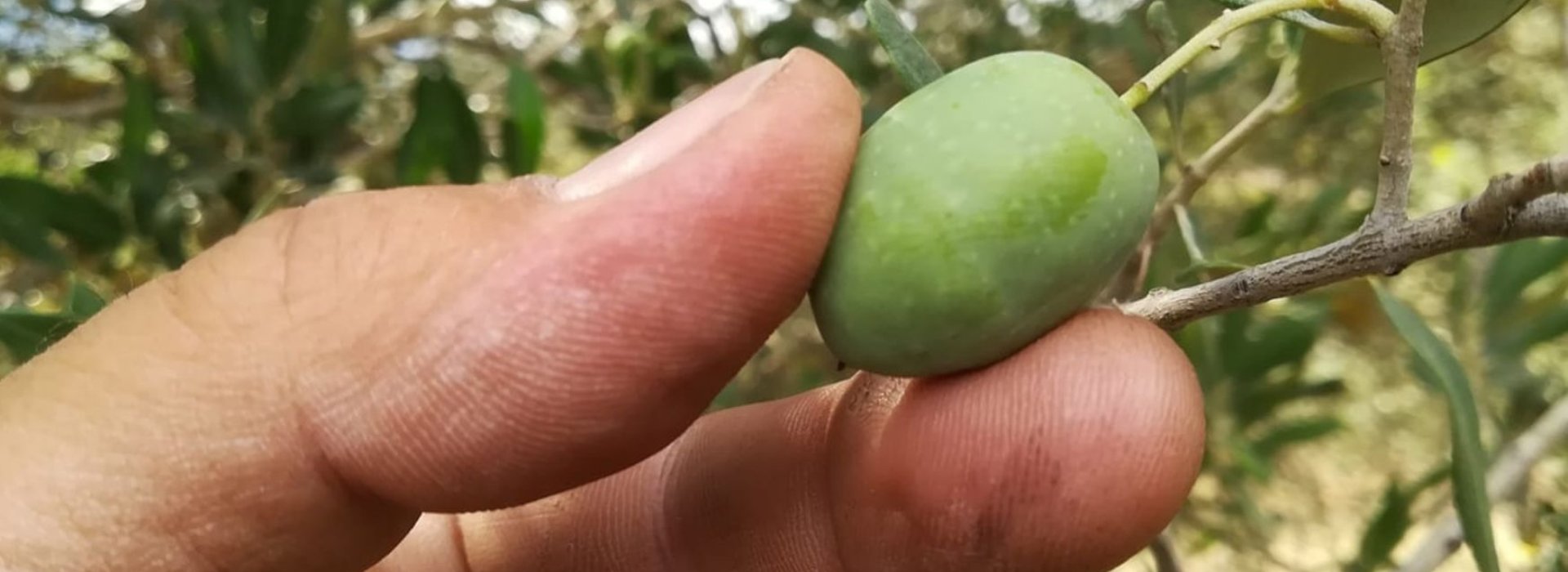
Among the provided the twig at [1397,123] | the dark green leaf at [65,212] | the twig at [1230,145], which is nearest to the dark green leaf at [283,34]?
the dark green leaf at [65,212]

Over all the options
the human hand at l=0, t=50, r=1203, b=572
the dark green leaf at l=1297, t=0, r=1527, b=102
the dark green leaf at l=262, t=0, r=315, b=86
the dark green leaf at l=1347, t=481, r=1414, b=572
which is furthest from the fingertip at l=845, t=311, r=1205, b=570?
the dark green leaf at l=262, t=0, r=315, b=86

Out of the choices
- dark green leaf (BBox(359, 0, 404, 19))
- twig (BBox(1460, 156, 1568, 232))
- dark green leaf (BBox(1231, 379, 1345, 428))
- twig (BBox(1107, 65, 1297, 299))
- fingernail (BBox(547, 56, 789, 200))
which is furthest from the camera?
dark green leaf (BBox(359, 0, 404, 19))

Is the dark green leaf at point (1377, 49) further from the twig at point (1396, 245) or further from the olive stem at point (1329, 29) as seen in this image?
the twig at point (1396, 245)

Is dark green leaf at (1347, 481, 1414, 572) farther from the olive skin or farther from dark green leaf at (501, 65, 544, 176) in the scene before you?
dark green leaf at (501, 65, 544, 176)

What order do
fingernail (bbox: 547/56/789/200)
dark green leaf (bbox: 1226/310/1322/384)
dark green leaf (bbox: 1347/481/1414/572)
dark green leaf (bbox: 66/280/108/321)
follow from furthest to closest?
dark green leaf (bbox: 1226/310/1322/384) → dark green leaf (bbox: 1347/481/1414/572) → dark green leaf (bbox: 66/280/108/321) → fingernail (bbox: 547/56/789/200)

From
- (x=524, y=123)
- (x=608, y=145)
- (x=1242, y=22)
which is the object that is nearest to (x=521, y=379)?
(x=1242, y=22)

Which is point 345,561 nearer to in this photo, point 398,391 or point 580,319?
point 398,391
